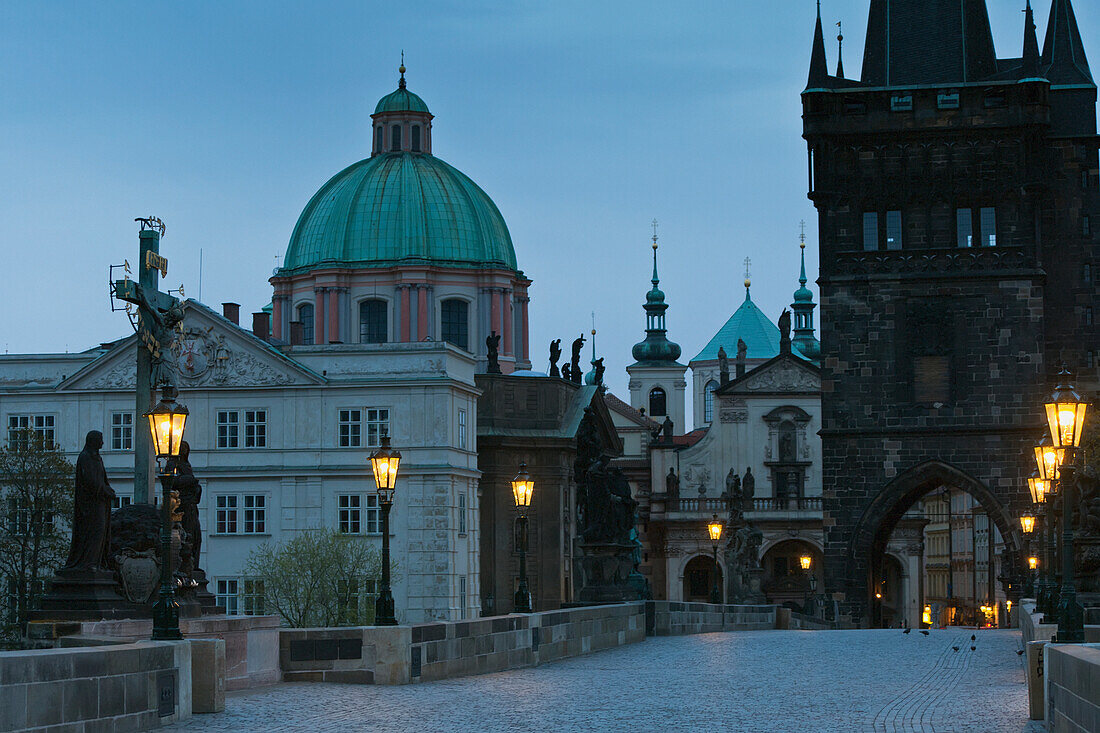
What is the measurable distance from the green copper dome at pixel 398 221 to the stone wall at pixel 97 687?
198 feet

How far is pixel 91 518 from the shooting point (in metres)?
19.8

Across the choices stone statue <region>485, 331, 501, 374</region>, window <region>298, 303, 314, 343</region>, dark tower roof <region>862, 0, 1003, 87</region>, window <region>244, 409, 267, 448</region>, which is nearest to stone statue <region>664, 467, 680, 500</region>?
window <region>298, 303, 314, 343</region>

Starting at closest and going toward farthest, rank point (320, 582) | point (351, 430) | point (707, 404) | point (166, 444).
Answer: point (166, 444) < point (320, 582) < point (351, 430) < point (707, 404)

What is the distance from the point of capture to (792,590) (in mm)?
95375

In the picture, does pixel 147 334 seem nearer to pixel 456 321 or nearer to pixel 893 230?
pixel 893 230

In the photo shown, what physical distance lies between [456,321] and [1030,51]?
89.6 ft

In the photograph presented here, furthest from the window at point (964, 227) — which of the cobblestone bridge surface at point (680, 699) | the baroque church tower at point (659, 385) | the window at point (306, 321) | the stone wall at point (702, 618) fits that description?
the baroque church tower at point (659, 385)

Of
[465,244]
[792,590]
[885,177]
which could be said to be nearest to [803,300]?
[792,590]

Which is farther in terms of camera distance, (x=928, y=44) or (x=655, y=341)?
(x=655, y=341)

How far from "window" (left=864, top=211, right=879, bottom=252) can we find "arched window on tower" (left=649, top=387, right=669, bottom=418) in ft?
216

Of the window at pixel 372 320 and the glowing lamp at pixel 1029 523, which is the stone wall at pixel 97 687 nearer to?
the glowing lamp at pixel 1029 523

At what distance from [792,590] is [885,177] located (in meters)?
40.8

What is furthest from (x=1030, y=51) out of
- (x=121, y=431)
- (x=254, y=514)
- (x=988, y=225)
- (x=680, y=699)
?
(x=680, y=699)

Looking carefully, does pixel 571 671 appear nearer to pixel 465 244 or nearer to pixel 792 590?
pixel 465 244
